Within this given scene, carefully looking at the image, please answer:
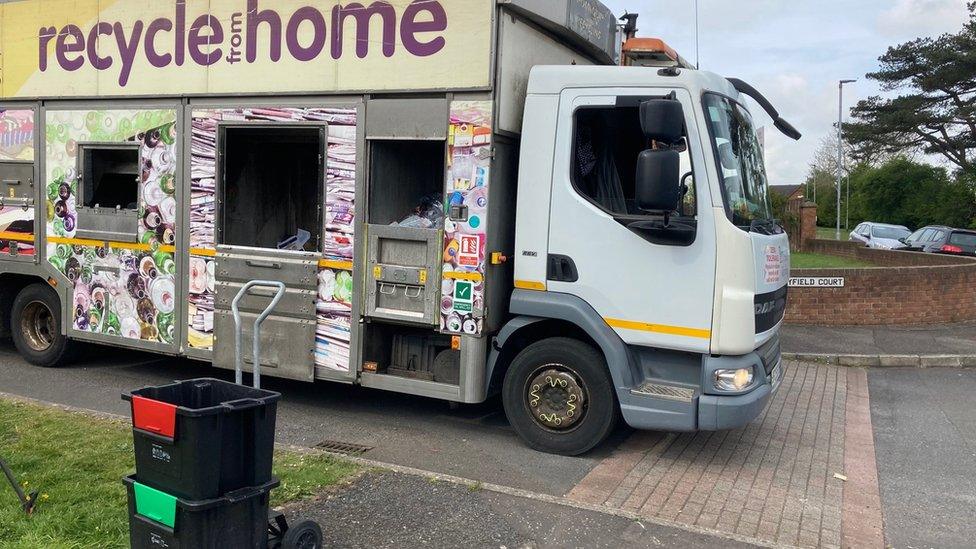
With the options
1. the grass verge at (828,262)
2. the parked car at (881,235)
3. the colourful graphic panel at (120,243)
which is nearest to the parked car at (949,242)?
the grass verge at (828,262)

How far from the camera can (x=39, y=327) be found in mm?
8516

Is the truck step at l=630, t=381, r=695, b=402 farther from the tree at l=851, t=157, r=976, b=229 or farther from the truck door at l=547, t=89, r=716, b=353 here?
the tree at l=851, t=157, r=976, b=229

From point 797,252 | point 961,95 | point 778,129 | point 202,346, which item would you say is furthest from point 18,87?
point 961,95

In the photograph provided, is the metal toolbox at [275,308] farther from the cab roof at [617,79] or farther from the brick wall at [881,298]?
the brick wall at [881,298]

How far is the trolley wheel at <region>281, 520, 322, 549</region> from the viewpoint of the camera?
3818 millimetres

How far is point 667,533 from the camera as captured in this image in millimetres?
4578

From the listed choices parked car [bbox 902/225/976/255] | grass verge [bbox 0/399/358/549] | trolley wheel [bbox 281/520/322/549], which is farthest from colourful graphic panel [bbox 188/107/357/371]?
parked car [bbox 902/225/976/255]

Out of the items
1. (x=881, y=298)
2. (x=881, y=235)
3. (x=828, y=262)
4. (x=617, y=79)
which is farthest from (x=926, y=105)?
(x=617, y=79)

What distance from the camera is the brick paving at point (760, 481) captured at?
4.88 m

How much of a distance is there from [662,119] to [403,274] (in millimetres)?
2236

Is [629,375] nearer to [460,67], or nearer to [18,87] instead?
[460,67]

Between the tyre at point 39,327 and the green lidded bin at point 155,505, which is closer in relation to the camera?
the green lidded bin at point 155,505

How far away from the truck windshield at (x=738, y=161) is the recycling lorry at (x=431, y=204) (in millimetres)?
24

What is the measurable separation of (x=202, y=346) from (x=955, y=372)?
8697 mm
